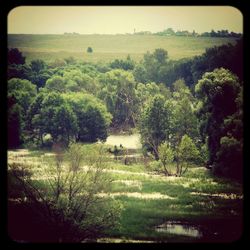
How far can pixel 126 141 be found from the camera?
13.0 feet

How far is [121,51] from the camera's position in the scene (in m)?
3.87

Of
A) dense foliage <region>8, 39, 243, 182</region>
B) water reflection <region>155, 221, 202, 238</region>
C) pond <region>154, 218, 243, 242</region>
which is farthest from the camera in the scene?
dense foliage <region>8, 39, 243, 182</region>

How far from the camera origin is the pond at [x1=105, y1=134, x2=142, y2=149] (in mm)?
3867

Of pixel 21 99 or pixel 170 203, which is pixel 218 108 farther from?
pixel 21 99

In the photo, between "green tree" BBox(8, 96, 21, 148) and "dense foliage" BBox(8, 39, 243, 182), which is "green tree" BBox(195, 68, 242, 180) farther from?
"green tree" BBox(8, 96, 21, 148)

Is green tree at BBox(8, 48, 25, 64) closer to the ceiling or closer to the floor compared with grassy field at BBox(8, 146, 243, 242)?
closer to the ceiling

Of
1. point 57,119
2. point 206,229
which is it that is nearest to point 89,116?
point 57,119

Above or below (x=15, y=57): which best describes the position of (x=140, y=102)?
below

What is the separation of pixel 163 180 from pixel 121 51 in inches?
42.3

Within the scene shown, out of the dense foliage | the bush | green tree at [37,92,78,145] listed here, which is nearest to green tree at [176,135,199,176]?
the dense foliage

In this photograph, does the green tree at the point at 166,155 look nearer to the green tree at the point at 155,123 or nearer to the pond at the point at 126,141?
the green tree at the point at 155,123

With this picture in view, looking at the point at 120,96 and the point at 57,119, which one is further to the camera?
the point at 120,96

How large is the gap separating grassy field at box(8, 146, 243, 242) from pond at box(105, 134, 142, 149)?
0.15m

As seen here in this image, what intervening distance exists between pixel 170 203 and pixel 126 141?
63 cm
